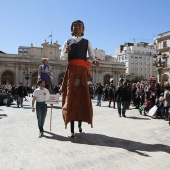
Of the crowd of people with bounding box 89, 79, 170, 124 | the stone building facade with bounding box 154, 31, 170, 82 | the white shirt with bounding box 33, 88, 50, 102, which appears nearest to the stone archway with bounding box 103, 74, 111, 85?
the stone building facade with bounding box 154, 31, 170, 82

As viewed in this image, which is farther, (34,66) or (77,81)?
(34,66)

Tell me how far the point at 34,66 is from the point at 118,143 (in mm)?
45543

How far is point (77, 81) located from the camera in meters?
5.48

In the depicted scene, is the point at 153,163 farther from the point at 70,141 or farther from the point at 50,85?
the point at 50,85

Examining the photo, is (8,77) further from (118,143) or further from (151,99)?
(118,143)

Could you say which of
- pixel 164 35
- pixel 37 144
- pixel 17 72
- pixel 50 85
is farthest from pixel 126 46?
pixel 37 144

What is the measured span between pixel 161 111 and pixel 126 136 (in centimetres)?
435

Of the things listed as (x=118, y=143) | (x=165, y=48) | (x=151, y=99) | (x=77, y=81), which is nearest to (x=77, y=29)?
(x=77, y=81)

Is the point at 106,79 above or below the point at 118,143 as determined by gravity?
above

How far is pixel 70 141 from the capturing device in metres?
5.04

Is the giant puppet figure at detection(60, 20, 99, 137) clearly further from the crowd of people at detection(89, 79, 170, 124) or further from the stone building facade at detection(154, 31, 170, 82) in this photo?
the stone building facade at detection(154, 31, 170, 82)

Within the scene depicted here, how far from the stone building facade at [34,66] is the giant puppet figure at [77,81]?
38901 millimetres

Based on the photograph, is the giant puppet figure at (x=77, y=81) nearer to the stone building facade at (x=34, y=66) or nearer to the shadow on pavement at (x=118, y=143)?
the shadow on pavement at (x=118, y=143)

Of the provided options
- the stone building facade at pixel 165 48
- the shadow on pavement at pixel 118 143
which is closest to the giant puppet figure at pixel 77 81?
the shadow on pavement at pixel 118 143
